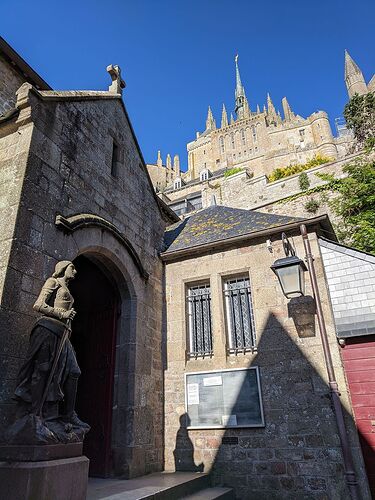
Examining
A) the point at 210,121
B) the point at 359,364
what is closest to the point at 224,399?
the point at 359,364

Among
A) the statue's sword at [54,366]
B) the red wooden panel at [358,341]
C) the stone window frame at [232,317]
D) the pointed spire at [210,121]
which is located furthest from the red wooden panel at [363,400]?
the pointed spire at [210,121]

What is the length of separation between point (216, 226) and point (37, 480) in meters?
6.69

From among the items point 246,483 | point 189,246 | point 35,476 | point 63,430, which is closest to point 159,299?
point 189,246

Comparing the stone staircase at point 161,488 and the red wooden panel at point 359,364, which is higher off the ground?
the red wooden panel at point 359,364

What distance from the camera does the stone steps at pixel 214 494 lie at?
5.18m

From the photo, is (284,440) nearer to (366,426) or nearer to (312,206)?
(366,426)

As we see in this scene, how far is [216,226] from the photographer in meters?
8.94

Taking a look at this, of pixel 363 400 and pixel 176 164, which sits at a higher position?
pixel 176 164

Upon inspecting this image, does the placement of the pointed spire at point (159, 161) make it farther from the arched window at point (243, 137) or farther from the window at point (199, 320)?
the window at point (199, 320)

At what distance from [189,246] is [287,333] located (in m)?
2.90

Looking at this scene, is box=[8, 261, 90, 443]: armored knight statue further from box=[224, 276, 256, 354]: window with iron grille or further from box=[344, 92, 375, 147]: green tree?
box=[344, 92, 375, 147]: green tree

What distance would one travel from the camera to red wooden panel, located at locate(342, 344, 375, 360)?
609 centimetres

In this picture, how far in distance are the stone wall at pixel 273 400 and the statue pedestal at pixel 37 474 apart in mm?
3453

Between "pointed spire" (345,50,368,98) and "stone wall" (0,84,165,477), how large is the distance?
4609 centimetres
